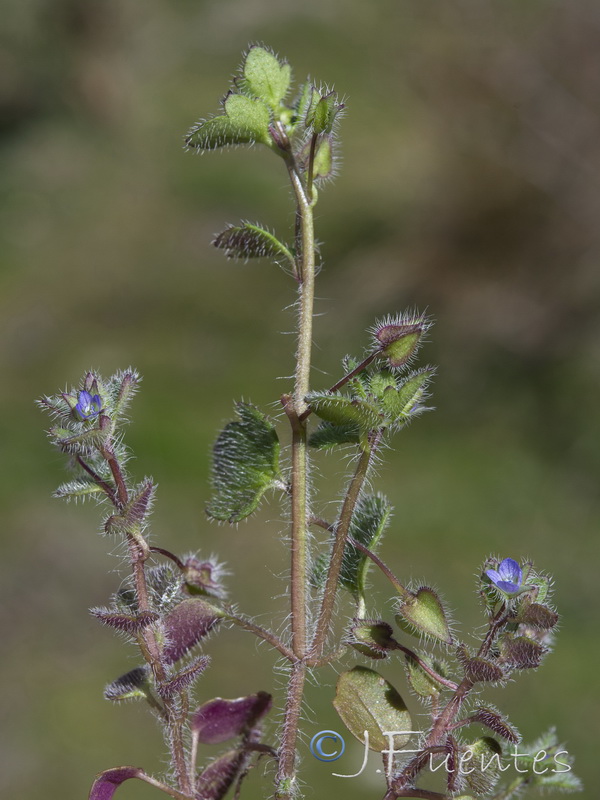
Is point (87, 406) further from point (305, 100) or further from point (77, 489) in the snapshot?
point (305, 100)

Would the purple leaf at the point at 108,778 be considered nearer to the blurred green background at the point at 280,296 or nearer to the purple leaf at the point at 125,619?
the purple leaf at the point at 125,619

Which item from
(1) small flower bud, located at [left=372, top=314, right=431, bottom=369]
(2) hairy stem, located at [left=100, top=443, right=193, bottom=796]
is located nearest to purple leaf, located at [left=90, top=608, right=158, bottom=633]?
(2) hairy stem, located at [left=100, top=443, right=193, bottom=796]

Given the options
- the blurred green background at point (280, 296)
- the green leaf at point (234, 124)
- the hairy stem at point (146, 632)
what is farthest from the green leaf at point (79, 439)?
the blurred green background at point (280, 296)

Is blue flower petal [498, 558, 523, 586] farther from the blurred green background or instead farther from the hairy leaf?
the blurred green background

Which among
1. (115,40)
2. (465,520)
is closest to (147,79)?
(115,40)

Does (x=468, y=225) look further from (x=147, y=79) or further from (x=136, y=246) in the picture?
(x=147, y=79)

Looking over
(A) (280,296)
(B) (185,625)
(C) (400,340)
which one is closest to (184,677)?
(B) (185,625)
